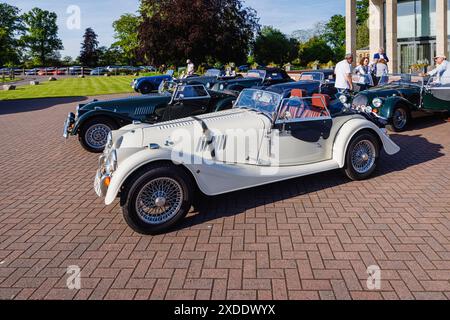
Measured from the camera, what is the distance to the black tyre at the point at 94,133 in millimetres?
9453

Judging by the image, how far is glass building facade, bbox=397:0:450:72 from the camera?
89.2ft

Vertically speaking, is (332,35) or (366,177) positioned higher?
(332,35)

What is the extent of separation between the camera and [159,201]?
476 cm

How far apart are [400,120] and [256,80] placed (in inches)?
218

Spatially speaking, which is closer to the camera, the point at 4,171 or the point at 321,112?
the point at 321,112

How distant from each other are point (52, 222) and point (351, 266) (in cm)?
366

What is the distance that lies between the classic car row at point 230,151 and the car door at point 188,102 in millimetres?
3522

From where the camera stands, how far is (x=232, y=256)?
13.9 ft

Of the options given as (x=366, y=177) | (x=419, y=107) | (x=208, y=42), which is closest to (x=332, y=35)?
(x=208, y=42)

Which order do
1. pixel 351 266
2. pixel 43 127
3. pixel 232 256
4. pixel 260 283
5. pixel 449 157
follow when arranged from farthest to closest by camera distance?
1. pixel 43 127
2. pixel 449 157
3. pixel 232 256
4. pixel 351 266
5. pixel 260 283

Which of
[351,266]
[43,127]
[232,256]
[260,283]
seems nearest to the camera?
[260,283]

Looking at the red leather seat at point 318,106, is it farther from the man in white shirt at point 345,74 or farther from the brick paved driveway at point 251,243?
the man in white shirt at point 345,74

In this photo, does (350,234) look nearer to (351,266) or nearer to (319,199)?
(351,266)
